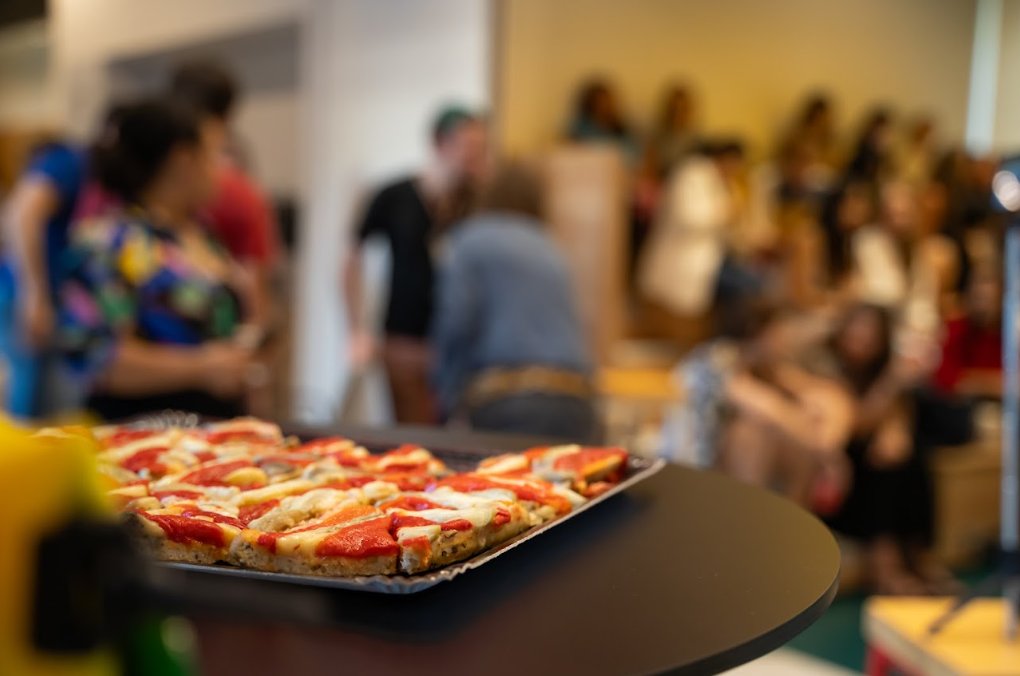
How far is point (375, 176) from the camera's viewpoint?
4.54 m

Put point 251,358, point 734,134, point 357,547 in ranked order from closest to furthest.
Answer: point 357,547 < point 251,358 < point 734,134

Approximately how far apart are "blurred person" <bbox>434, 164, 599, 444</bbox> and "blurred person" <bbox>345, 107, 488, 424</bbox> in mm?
738

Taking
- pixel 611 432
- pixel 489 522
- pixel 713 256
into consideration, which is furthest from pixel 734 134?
pixel 489 522

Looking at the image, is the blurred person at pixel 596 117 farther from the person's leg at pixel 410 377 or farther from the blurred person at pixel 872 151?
the person's leg at pixel 410 377

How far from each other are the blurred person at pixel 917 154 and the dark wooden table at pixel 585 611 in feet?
18.1

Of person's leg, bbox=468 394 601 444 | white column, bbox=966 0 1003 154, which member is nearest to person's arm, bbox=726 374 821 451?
person's leg, bbox=468 394 601 444

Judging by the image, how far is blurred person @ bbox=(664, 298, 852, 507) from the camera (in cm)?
314

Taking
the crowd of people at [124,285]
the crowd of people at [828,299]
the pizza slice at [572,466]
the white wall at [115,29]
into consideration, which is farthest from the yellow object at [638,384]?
the pizza slice at [572,466]

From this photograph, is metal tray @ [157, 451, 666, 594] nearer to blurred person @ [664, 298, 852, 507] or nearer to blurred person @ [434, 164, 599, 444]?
blurred person @ [434, 164, 599, 444]

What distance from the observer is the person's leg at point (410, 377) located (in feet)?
10.0

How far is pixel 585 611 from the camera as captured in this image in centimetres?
71

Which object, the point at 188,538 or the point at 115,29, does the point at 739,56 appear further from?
the point at 188,538

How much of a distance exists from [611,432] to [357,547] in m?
3.03

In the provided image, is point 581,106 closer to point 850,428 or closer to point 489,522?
point 850,428
